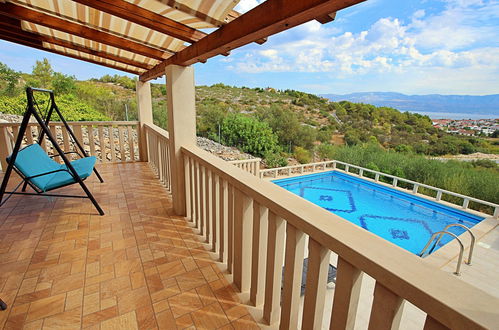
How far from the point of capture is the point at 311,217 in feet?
3.80

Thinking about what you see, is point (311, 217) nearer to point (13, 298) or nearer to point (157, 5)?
point (157, 5)

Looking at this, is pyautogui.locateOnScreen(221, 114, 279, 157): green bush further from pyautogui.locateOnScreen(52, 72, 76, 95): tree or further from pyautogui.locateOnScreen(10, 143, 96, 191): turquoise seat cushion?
pyautogui.locateOnScreen(10, 143, 96, 191): turquoise seat cushion

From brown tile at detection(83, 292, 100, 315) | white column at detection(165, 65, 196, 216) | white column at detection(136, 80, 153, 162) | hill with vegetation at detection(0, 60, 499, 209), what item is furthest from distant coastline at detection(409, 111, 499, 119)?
brown tile at detection(83, 292, 100, 315)

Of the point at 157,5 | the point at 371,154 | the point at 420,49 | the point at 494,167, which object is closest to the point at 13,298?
the point at 157,5

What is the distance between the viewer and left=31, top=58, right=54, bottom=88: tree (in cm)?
1652

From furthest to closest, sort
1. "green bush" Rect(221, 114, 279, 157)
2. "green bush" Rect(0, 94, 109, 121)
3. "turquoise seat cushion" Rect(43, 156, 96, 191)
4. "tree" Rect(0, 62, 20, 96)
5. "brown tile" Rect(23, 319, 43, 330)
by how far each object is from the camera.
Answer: "green bush" Rect(221, 114, 279, 157), "tree" Rect(0, 62, 20, 96), "green bush" Rect(0, 94, 109, 121), "turquoise seat cushion" Rect(43, 156, 96, 191), "brown tile" Rect(23, 319, 43, 330)

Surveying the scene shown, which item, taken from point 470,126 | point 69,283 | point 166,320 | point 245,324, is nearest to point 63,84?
point 69,283

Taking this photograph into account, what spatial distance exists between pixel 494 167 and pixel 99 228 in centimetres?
2031

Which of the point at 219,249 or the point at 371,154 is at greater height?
the point at 219,249

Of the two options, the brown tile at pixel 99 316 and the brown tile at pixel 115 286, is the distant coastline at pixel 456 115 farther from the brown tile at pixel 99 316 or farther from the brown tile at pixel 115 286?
the brown tile at pixel 99 316

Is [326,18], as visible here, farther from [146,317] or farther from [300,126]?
[300,126]

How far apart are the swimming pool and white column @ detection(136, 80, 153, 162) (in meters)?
7.41

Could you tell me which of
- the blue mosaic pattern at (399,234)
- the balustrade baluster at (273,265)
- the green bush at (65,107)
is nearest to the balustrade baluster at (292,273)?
the balustrade baluster at (273,265)

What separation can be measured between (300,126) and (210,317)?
2136 centimetres
